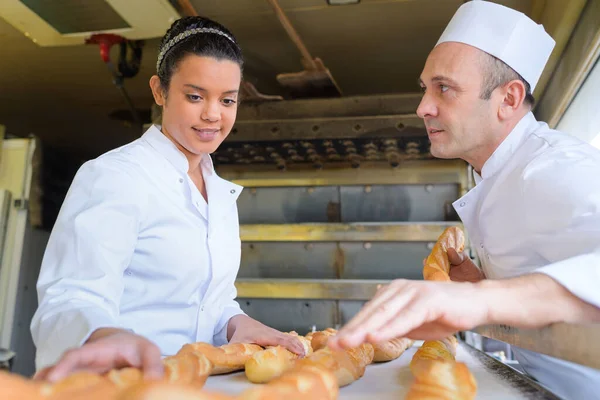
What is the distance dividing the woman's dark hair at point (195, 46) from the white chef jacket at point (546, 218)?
2.87 feet

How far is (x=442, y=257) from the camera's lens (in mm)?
1646

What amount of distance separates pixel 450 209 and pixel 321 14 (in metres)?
1.29

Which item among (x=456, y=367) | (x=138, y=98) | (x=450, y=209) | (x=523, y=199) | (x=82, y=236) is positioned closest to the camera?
(x=456, y=367)

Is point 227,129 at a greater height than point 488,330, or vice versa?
point 227,129

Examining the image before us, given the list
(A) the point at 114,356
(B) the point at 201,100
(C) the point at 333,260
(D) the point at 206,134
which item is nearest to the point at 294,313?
(C) the point at 333,260

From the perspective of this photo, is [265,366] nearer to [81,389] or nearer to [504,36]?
[81,389]

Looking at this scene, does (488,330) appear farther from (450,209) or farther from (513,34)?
(450,209)

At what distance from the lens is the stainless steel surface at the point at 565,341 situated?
709mm

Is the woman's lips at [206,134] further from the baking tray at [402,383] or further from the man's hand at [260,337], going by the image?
the baking tray at [402,383]

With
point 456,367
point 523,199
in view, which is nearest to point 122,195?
point 456,367

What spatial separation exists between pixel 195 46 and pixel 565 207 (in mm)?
1060


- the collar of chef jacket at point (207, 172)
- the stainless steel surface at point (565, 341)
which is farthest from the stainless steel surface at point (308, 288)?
the stainless steel surface at point (565, 341)

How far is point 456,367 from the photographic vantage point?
36.7 inches

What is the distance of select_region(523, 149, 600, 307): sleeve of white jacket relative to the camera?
1.07m
